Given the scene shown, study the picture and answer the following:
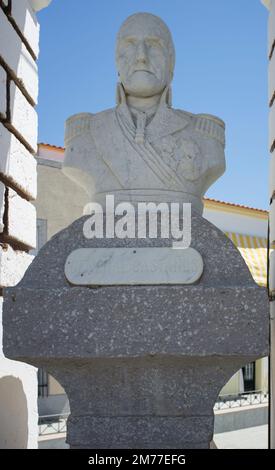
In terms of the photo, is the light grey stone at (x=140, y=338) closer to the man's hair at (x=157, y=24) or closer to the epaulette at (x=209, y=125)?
the epaulette at (x=209, y=125)

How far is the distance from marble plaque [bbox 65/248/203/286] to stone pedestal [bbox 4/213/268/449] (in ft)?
0.15

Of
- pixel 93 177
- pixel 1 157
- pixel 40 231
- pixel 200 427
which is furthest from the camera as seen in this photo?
pixel 40 231

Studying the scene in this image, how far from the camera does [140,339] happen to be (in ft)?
7.93

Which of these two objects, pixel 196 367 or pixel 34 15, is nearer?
pixel 196 367

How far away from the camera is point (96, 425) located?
2580 millimetres

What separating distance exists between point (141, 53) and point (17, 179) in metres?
1.17

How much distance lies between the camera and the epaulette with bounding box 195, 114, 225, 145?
3.67 meters

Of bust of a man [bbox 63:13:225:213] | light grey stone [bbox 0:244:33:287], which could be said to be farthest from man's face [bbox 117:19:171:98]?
light grey stone [bbox 0:244:33:287]

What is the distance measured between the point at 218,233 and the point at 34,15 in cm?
270

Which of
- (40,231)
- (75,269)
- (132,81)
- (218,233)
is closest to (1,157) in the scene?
(132,81)

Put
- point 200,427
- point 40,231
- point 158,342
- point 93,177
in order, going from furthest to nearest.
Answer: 1. point 40,231
2. point 93,177
3. point 200,427
4. point 158,342

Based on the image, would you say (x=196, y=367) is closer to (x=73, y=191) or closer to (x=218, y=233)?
(x=218, y=233)

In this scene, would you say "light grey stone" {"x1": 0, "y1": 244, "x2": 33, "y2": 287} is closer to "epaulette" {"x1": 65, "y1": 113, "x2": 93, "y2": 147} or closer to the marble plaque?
"epaulette" {"x1": 65, "y1": 113, "x2": 93, "y2": 147}

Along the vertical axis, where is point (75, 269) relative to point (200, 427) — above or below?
above
